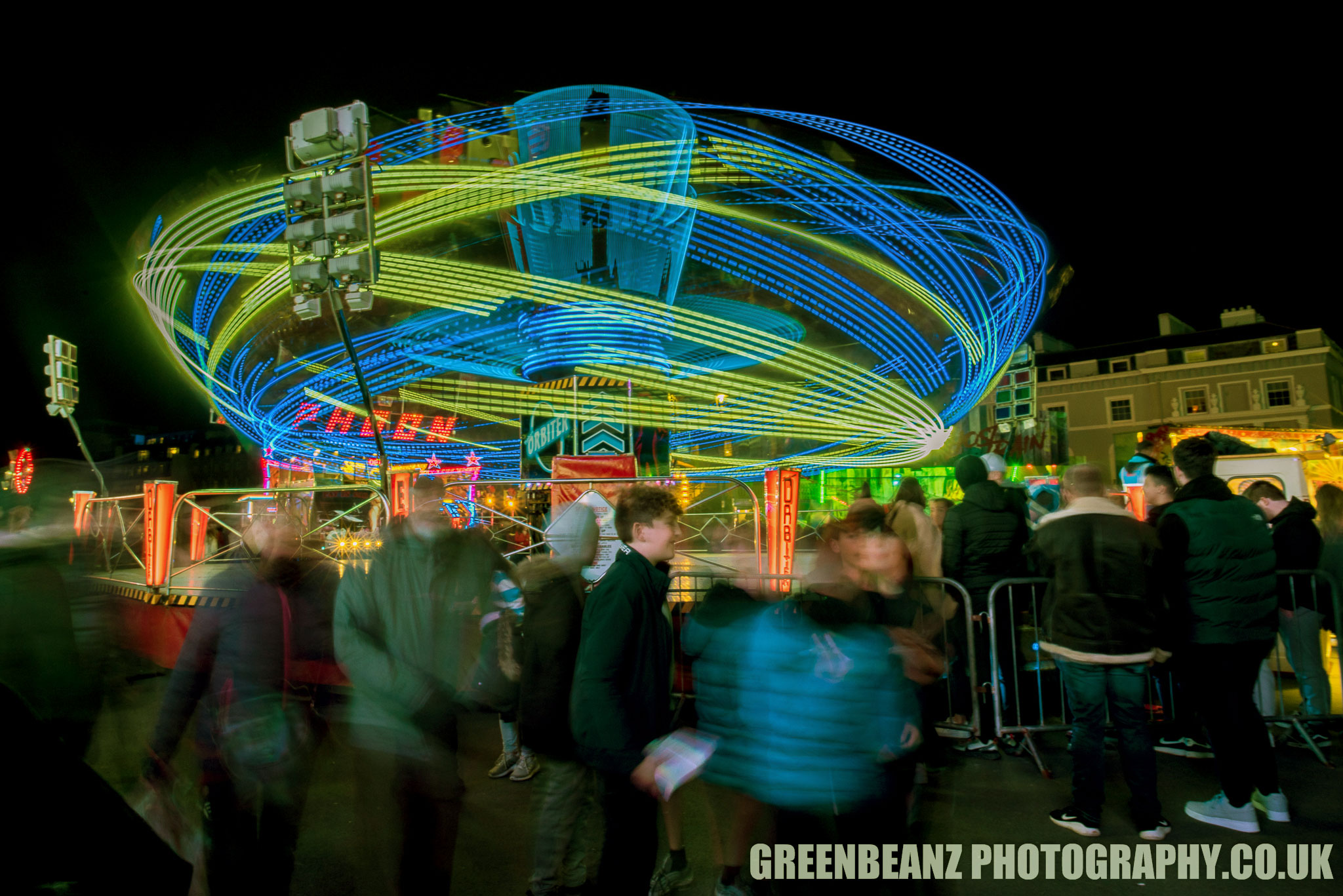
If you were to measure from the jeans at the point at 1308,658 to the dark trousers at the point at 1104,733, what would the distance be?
3180 mm

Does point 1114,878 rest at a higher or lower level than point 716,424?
lower

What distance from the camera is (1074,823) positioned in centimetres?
433

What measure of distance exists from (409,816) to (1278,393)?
174 ft

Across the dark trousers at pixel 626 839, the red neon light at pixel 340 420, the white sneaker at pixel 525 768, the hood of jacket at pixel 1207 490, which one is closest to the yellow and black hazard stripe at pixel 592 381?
the white sneaker at pixel 525 768

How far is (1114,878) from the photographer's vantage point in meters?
3.82

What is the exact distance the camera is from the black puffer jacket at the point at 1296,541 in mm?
6395

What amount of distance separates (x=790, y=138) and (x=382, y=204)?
33.3 feet

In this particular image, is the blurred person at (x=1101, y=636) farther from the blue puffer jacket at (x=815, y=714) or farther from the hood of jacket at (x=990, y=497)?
the blue puffer jacket at (x=815, y=714)

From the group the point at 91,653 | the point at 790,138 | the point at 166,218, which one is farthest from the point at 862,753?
the point at 166,218

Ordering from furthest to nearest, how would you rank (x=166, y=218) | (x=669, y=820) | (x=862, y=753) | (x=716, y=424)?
(x=716, y=424), (x=166, y=218), (x=669, y=820), (x=862, y=753)

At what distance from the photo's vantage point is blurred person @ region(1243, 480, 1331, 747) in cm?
625

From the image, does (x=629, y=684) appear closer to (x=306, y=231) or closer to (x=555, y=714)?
(x=555, y=714)

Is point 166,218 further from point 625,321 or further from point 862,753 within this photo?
point 862,753

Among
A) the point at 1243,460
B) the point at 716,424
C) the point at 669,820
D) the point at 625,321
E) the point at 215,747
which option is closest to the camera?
the point at 215,747
